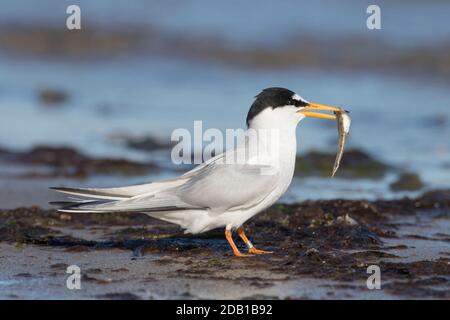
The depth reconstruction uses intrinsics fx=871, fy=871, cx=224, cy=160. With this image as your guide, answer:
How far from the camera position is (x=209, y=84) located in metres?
13.2

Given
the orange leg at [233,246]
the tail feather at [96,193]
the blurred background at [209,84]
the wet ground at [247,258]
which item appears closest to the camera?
the wet ground at [247,258]

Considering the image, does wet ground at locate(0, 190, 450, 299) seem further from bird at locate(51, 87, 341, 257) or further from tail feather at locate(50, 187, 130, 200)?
tail feather at locate(50, 187, 130, 200)

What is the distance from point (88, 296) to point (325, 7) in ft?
40.7

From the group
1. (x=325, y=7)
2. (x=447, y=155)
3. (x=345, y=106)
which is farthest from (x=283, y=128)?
(x=325, y=7)

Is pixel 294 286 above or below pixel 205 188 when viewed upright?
below

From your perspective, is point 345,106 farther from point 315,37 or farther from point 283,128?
point 283,128

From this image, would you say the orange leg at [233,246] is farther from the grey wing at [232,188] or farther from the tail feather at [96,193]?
the tail feather at [96,193]

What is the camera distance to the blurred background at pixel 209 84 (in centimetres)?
854

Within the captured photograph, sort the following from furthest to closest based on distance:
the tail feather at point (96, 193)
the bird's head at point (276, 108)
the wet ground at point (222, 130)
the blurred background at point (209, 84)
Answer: the blurred background at point (209, 84), the bird's head at point (276, 108), the tail feather at point (96, 193), the wet ground at point (222, 130)

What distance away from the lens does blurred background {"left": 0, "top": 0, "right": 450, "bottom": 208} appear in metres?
8.54

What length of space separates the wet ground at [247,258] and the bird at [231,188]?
10.3 inches

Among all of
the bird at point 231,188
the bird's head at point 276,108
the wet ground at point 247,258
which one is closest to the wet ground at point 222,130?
the wet ground at point 247,258

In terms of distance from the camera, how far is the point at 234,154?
18.1ft

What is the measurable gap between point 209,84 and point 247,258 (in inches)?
315
